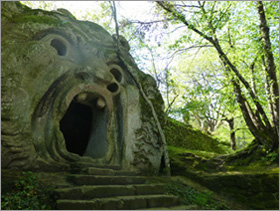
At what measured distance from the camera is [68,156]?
495 cm

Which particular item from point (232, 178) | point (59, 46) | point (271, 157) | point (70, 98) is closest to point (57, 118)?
point (70, 98)

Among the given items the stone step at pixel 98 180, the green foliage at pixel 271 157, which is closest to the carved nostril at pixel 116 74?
the stone step at pixel 98 180

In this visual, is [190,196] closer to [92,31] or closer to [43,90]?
[43,90]

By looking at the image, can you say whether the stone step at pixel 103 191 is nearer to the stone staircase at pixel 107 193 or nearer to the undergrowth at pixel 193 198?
the stone staircase at pixel 107 193

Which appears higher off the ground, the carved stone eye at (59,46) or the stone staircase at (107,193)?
the carved stone eye at (59,46)

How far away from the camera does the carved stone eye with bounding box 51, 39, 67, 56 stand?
18.2ft

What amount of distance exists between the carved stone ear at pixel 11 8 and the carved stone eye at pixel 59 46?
104cm

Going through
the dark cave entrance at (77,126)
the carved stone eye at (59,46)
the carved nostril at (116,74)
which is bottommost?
the dark cave entrance at (77,126)

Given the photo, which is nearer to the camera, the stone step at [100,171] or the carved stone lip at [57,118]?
the stone step at [100,171]

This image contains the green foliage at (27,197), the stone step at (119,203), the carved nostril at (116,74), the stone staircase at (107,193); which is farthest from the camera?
the carved nostril at (116,74)

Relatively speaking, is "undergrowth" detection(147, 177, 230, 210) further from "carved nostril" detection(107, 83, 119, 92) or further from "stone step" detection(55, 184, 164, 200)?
"carved nostril" detection(107, 83, 119, 92)

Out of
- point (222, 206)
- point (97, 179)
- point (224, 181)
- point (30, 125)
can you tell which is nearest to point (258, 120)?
point (224, 181)

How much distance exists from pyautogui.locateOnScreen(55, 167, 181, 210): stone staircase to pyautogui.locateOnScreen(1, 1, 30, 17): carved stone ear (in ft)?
12.2

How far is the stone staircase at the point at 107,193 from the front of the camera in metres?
3.49
